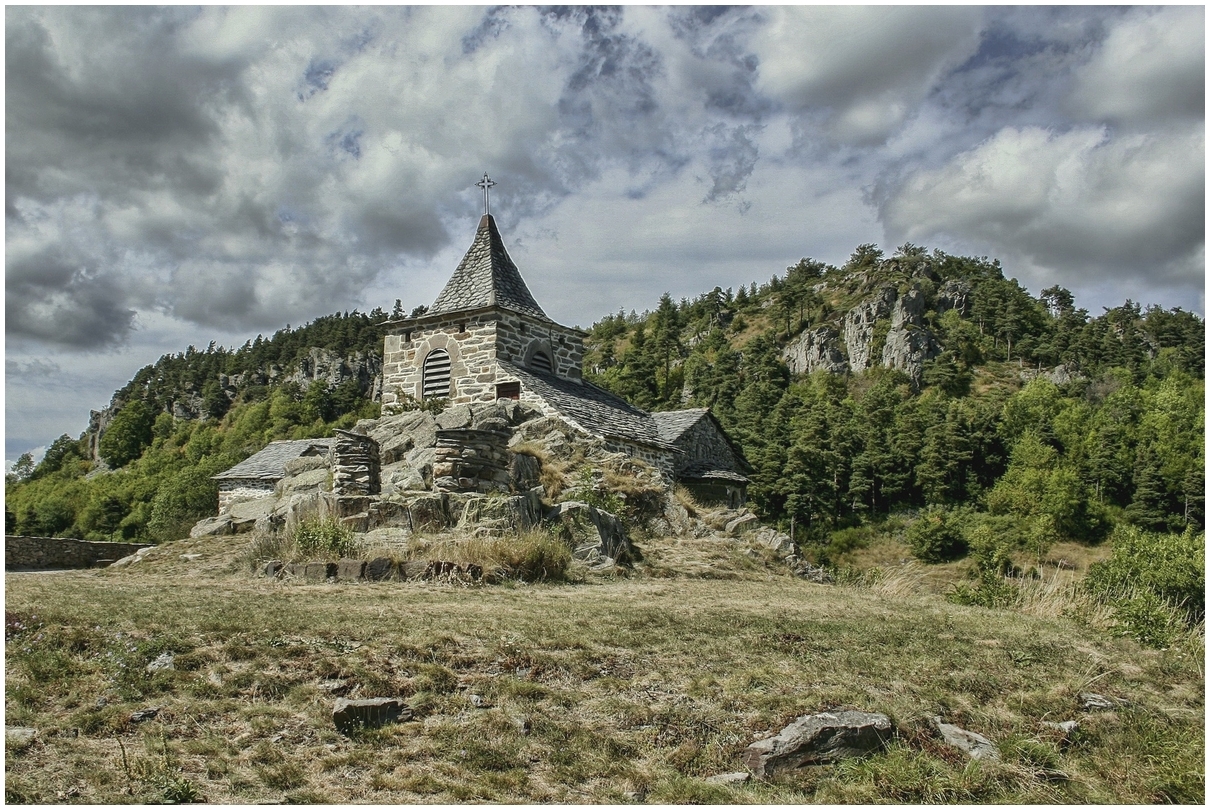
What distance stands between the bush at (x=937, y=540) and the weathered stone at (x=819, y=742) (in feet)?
170

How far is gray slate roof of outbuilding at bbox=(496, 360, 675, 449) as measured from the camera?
21906mm

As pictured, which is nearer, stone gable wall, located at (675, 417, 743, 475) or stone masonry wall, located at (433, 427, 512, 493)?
stone masonry wall, located at (433, 427, 512, 493)

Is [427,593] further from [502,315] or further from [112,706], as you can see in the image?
[502,315]

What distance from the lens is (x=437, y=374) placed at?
961 inches

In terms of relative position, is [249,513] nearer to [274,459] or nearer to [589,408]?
[589,408]

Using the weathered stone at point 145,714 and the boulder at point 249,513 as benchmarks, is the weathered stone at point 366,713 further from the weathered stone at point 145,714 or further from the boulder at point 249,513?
the boulder at point 249,513

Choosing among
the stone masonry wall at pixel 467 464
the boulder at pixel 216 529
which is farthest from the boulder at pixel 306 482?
the stone masonry wall at pixel 467 464

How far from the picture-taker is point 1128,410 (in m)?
70.6

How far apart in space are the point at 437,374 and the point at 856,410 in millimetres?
59212

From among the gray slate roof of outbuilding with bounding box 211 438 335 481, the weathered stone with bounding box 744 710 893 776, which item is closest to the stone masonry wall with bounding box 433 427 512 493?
the weathered stone with bounding box 744 710 893 776

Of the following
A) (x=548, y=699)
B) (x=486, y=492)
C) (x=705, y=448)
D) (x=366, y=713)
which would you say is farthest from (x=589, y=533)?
(x=705, y=448)

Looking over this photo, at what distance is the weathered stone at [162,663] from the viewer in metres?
6.32

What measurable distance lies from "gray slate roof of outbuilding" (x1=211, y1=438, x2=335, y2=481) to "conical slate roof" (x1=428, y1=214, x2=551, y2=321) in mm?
12462

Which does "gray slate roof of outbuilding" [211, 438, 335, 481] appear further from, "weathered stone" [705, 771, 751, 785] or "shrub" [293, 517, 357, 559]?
"weathered stone" [705, 771, 751, 785]
